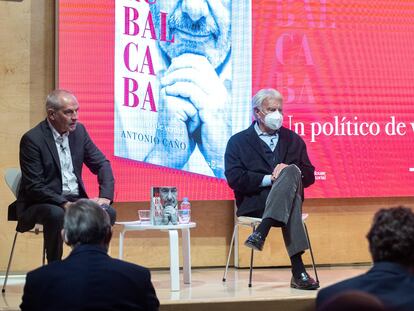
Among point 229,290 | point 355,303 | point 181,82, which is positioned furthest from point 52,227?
point 355,303

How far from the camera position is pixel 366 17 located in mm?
5809

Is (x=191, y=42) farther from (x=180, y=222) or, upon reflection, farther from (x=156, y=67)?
(x=180, y=222)

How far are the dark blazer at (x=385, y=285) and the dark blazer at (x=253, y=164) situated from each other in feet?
8.89

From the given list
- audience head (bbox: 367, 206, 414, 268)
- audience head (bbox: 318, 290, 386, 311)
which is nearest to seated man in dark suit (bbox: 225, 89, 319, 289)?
audience head (bbox: 367, 206, 414, 268)

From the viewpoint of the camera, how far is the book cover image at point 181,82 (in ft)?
17.9

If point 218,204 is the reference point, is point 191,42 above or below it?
above

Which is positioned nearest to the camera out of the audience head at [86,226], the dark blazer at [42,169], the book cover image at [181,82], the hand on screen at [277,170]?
the audience head at [86,226]

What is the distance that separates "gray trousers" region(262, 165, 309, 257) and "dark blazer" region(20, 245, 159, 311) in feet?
7.04

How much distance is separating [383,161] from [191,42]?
A: 1670mm

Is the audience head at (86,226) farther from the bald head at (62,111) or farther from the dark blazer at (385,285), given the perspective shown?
the bald head at (62,111)

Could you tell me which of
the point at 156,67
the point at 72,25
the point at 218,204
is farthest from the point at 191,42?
the point at 218,204

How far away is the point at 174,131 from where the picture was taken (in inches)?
218

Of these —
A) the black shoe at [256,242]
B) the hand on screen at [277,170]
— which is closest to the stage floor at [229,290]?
the black shoe at [256,242]

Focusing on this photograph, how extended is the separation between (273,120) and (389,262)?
2820 mm
